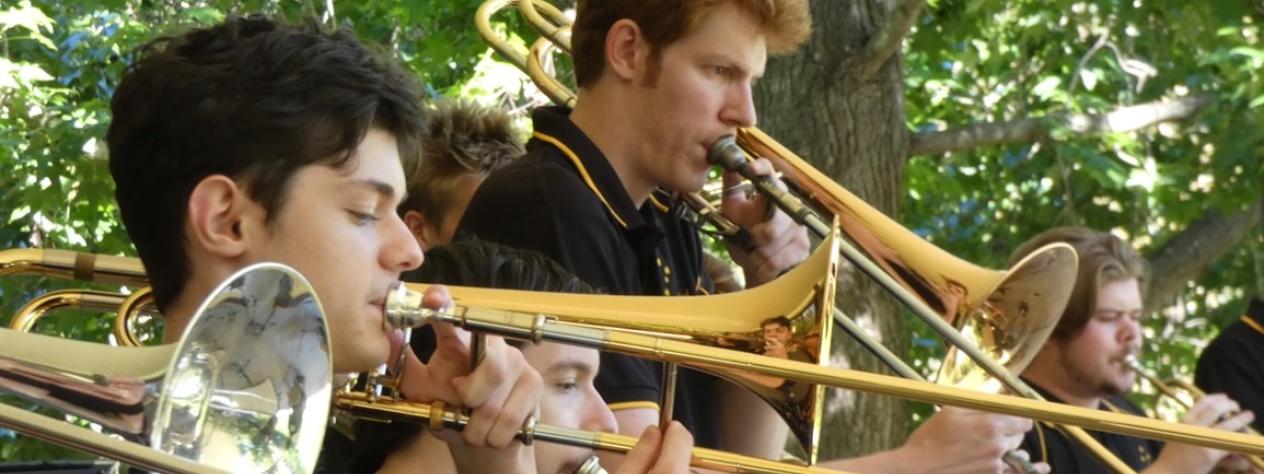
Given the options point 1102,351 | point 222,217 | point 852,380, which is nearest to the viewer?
point 222,217

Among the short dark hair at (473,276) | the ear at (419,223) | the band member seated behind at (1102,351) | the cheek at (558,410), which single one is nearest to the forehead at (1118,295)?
the band member seated behind at (1102,351)

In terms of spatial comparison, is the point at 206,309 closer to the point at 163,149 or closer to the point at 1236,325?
the point at 163,149

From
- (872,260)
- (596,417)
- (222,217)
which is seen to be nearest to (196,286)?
(222,217)

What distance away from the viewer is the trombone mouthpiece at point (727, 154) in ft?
13.6

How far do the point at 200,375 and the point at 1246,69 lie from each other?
6.67 meters

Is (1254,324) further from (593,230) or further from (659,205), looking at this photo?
(593,230)

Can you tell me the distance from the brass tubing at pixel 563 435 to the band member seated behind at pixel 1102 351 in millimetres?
2161

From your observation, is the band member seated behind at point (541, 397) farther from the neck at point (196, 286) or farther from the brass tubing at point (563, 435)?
the neck at point (196, 286)

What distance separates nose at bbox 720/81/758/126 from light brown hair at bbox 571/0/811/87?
0.13 metres

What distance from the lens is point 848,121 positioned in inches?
259

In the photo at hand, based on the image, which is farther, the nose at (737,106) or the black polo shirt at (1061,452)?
the black polo shirt at (1061,452)

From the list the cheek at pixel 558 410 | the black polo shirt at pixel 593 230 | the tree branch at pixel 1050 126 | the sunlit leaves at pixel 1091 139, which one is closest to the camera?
the cheek at pixel 558 410

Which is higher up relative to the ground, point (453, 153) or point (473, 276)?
point (453, 153)

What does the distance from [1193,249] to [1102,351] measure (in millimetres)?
4222
